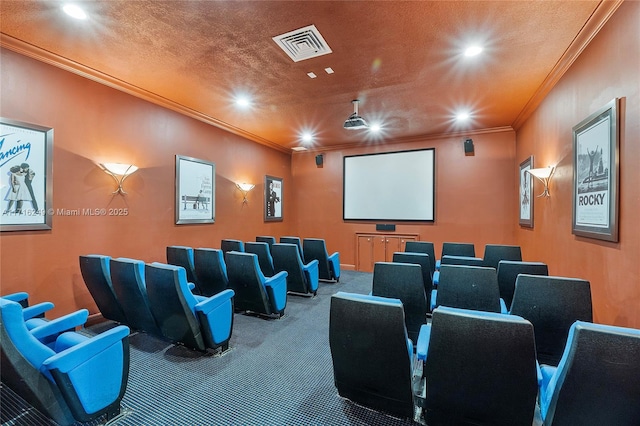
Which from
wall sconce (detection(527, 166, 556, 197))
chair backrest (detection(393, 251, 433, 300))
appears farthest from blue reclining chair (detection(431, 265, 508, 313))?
wall sconce (detection(527, 166, 556, 197))

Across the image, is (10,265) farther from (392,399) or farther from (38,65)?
(392,399)

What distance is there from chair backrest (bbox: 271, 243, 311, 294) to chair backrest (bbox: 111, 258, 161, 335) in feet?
6.54

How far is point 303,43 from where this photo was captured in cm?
300

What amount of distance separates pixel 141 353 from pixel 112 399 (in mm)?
1070

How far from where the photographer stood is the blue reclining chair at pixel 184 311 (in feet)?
8.77

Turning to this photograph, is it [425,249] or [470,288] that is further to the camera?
[425,249]

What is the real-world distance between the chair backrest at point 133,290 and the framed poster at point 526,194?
17.9ft

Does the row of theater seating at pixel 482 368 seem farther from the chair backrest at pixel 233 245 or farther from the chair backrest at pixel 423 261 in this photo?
the chair backrest at pixel 233 245

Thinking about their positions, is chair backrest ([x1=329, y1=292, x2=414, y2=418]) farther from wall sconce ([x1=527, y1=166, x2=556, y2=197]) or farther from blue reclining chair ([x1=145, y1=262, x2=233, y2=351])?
wall sconce ([x1=527, y1=166, x2=556, y2=197])

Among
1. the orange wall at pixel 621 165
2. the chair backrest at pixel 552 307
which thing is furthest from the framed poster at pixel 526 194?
the chair backrest at pixel 552 307

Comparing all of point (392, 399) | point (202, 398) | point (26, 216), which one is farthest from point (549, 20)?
point (26, 216)

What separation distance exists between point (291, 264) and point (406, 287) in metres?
2.33

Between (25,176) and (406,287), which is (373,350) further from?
(25,176)

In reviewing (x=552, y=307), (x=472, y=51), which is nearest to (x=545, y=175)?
(x=472, y=51)
